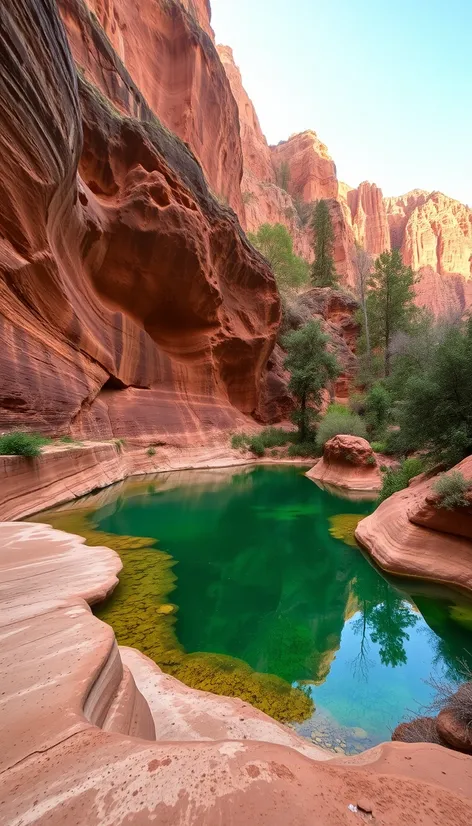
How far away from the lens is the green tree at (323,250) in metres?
36.7

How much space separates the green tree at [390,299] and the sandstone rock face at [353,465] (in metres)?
15.9

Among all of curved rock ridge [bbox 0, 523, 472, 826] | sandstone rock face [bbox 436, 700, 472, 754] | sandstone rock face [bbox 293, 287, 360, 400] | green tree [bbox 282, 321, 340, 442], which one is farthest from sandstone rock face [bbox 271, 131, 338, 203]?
curved rock ridge [bbox 0, 523, 472, 826]

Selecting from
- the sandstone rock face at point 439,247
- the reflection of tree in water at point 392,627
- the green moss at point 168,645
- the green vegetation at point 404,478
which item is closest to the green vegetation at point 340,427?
the green vegetation at point 404,478

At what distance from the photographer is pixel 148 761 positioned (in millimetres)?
1371

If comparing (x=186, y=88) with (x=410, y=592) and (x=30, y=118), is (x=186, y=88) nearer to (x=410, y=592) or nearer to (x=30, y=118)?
(x=30, y=118)

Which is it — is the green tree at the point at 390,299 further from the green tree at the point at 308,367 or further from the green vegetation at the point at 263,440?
the green vegetation at the point at 263,440

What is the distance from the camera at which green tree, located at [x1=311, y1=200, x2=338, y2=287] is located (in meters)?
36.7

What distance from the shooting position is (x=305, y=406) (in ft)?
79.0

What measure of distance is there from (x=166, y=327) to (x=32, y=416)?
38.3 feet

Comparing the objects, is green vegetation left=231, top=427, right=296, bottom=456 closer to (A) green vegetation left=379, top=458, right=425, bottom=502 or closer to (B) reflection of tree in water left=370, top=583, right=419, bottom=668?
(A) green vegetation left=379, top=458, right=425, bottom=502

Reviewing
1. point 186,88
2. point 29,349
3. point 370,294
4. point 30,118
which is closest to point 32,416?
point 29,349

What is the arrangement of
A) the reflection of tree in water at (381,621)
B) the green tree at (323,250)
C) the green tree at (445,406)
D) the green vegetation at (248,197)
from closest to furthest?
A: the reflection of tree in water at (381,621) → the green tree at (445,406) → the green tree at (323,250) → the green vegetation at (248,197)

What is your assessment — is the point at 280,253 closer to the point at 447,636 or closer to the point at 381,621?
the point at 381,621

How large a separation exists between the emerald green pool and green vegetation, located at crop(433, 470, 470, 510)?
4.54ft
